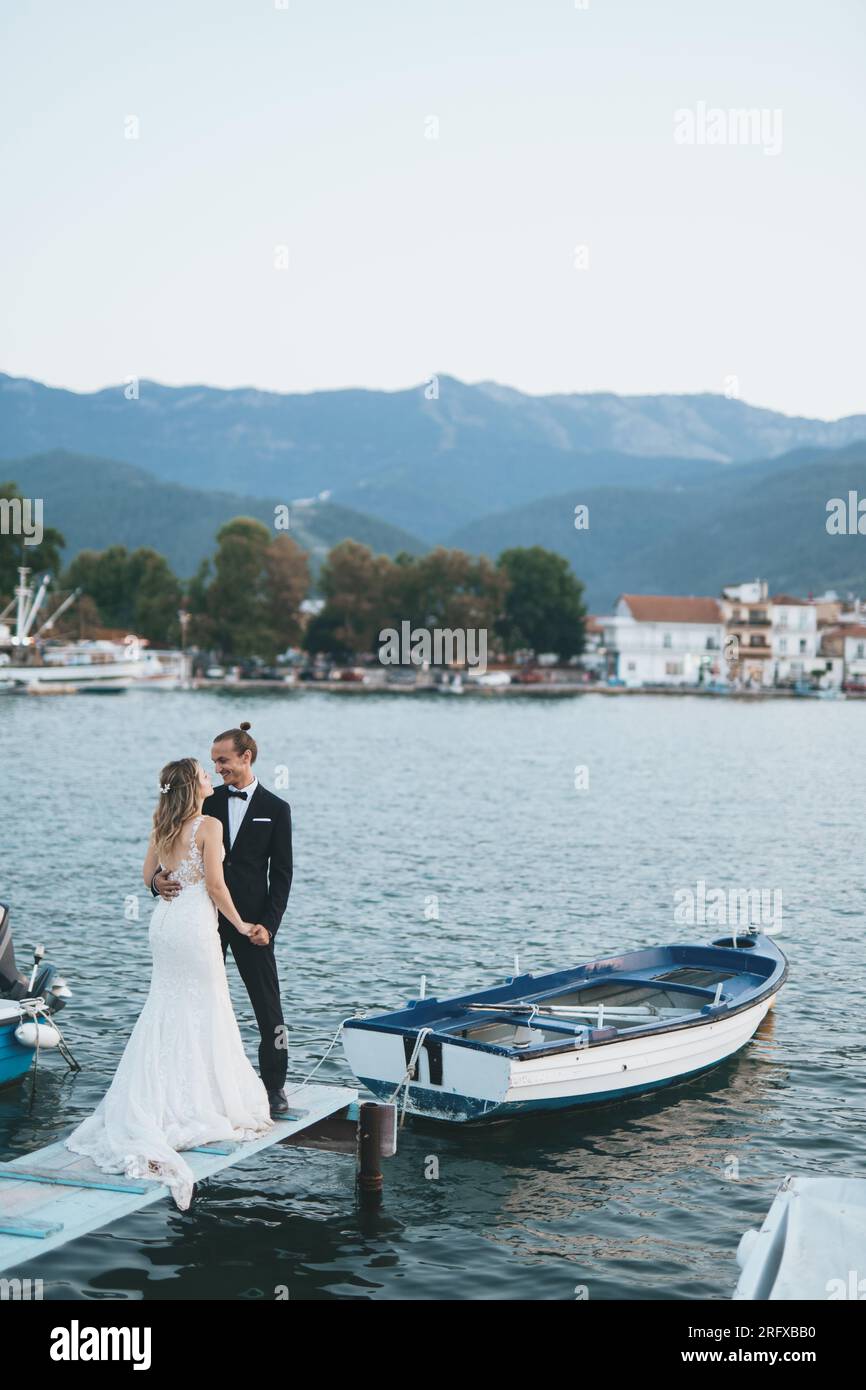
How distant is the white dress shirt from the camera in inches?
536

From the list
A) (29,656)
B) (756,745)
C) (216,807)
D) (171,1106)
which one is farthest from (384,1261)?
(29,656)

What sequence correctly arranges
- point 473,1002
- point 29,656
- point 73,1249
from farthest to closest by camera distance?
1. point 29,656
2. point 473,1002
3. point 73,1249

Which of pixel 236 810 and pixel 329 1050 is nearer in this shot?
pixel 236 810

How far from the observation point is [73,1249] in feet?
45.6

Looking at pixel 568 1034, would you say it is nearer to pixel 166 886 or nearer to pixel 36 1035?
pixel 36 1035

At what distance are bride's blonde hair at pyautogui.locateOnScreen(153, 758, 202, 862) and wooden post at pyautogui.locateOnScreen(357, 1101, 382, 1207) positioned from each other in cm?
402

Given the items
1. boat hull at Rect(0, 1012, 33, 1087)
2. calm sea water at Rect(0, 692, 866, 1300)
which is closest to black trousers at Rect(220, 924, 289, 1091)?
calm sea water at Rect(0, 692, 866, 1300)

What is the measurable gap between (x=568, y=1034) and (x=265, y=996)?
229 inches

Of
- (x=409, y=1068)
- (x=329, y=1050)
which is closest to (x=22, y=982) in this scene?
(x=329, y=1050)

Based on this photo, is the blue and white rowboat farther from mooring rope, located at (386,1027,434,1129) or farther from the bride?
the bride

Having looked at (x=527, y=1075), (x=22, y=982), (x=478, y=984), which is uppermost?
(x=22, y=982)

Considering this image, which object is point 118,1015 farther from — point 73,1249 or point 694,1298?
point 694,1298

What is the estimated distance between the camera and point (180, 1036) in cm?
1273

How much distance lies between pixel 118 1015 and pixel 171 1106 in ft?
34.3
